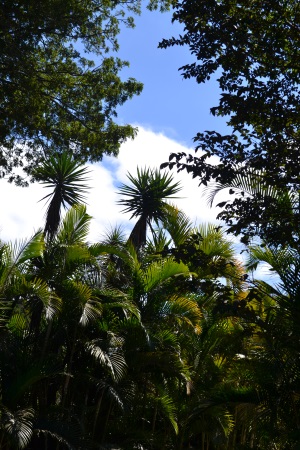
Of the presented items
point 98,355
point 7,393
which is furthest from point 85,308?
point 7,393

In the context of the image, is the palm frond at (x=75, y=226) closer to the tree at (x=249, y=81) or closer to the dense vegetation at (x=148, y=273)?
the dense vegetation at (x=148, y=273)

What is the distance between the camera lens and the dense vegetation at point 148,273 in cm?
711

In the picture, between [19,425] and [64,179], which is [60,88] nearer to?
[64,179]

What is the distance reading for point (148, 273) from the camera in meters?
12.6

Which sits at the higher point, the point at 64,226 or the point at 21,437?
the point at 64,226

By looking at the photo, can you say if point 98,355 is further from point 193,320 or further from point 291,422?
point 291,422

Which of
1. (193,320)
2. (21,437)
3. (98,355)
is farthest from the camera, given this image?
(193,320)

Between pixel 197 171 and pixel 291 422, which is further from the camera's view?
pixel 291 422

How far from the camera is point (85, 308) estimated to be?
36.9 feet

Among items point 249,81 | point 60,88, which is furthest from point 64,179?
point 249,81

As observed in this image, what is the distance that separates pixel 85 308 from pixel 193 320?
2380mm

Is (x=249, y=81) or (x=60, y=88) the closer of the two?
(x=249, y=81)

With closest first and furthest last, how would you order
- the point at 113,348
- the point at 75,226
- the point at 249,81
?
the point at 249,81 → the point at 113,348 → the point at 75,226

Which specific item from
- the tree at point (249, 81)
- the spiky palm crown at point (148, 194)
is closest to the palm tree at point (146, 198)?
the spiky palm crown at point (148, 194)
